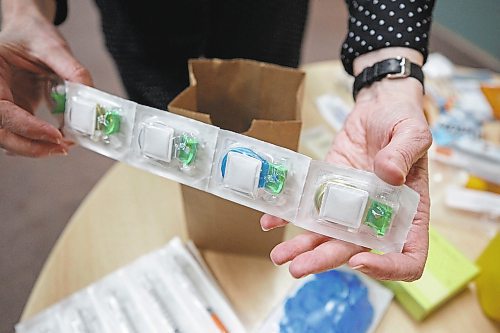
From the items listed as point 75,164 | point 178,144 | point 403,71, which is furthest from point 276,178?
point 75,164

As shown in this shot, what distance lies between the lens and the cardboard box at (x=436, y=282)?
0.59 m

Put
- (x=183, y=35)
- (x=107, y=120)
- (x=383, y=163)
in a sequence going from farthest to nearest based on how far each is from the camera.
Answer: (x=183, y=35)
(x=107, y=120)
(x=383, y=163)

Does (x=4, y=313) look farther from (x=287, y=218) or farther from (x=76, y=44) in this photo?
(x=76, y=44)

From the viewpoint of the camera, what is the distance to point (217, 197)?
546 mm

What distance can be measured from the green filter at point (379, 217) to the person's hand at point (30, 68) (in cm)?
36

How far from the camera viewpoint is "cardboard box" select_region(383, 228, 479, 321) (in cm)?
59

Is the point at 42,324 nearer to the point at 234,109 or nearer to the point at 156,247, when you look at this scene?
the point at 156,247

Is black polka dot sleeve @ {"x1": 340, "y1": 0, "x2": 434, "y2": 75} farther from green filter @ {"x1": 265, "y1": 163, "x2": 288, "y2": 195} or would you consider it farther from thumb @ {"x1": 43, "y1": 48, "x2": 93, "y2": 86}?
thumb @ {"x1": 43, "y1": 48, "x2": 93, "y2": 86}

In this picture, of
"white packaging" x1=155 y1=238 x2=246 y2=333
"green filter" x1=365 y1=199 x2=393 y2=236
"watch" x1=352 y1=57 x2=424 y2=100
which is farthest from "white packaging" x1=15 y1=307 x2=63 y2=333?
"watch" x1=352 y1=57 x2=424 y2=100

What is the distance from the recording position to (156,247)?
65 cm

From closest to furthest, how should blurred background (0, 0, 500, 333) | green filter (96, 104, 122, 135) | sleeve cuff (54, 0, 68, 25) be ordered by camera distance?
1. green filter (96, 104, 122, 135)
2. sleeve cuff (54, 0, 68, 25)
3. blurred background (0, 0, 500, 333)

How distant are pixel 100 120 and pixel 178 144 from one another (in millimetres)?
105

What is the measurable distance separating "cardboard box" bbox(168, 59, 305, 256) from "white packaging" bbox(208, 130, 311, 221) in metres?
0.03

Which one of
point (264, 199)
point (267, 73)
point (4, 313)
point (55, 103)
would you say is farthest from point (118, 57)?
point (4, 313)
